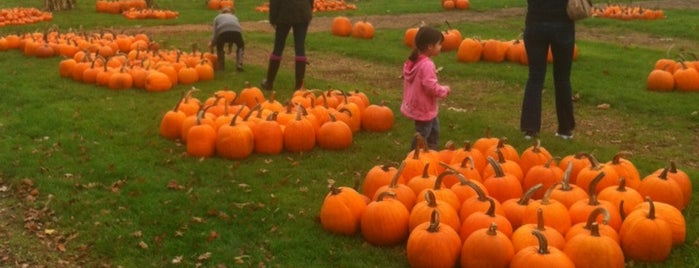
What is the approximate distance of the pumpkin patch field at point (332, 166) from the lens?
591cm

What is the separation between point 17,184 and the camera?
7852 millimetres

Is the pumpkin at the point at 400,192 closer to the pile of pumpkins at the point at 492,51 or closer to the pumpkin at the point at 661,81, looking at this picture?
the pumpkin at the point at 661,81

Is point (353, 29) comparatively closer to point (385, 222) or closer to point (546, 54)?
point (546, 54)

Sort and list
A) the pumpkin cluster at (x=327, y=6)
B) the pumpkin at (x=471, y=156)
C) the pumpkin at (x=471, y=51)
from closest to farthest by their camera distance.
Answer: the pumpkin at (x=471, y=156) < the pumpkin at (x=471, y=51) < the pumpkin cluster at (x=327, y=6)

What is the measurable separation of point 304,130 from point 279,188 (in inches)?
Answer: 50.7

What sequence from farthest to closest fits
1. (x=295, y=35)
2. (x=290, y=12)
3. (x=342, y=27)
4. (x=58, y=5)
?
1. (x=58, y=5)
2. (x=342, y=27)
3. (x=295, y=35)
4. (x=290, y=12)

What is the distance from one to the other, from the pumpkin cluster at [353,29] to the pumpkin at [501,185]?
12972mm

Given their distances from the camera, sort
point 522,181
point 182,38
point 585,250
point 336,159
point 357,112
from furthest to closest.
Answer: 1. point 182,38
2. point 357,112
3. point 336,159
4. point 522,181
5. point 585,250

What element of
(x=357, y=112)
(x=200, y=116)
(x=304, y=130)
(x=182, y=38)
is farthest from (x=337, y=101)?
(x=182, y=38)

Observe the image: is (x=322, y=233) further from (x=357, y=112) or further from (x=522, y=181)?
(x=357, y=112)

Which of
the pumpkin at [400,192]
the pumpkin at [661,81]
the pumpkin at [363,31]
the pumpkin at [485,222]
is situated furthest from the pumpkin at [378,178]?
the pumpkin at [363,31]

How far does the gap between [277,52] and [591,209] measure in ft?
23.9

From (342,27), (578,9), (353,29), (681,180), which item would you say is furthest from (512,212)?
(342,27)

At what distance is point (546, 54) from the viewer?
30.8 feet
